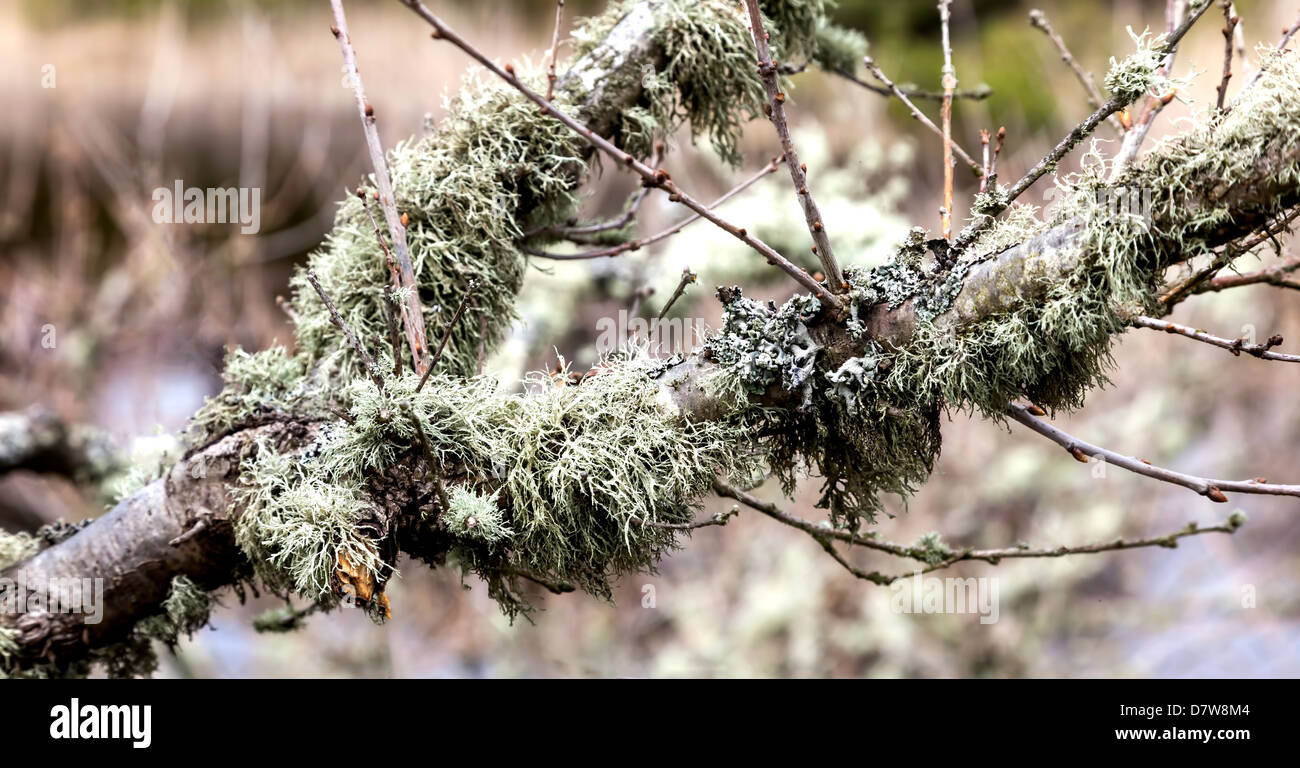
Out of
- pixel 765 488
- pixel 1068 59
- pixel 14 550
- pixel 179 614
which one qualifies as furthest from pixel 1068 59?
pixel 765 488

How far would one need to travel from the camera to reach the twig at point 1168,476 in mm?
1007

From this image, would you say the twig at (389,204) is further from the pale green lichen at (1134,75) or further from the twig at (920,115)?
the pale green lichen at (1134,75)

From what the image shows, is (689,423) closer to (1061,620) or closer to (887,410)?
(887,410)

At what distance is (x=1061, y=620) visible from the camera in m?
3.79

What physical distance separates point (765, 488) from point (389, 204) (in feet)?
9.09

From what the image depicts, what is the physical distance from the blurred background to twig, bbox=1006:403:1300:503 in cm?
203

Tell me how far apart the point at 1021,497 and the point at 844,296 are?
10.5ft

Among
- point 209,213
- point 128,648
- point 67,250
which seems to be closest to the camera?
point 128,648

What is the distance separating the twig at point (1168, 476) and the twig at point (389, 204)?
723 mm

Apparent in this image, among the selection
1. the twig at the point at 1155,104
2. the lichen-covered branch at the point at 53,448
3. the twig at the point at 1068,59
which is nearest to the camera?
the twig at the point at 1155,104

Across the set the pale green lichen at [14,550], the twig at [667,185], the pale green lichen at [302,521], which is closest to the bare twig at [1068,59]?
the twig at [667,185]

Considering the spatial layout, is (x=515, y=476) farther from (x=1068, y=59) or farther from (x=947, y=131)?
(x=1068, y=59)

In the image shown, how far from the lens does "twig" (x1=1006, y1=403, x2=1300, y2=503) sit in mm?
1007
